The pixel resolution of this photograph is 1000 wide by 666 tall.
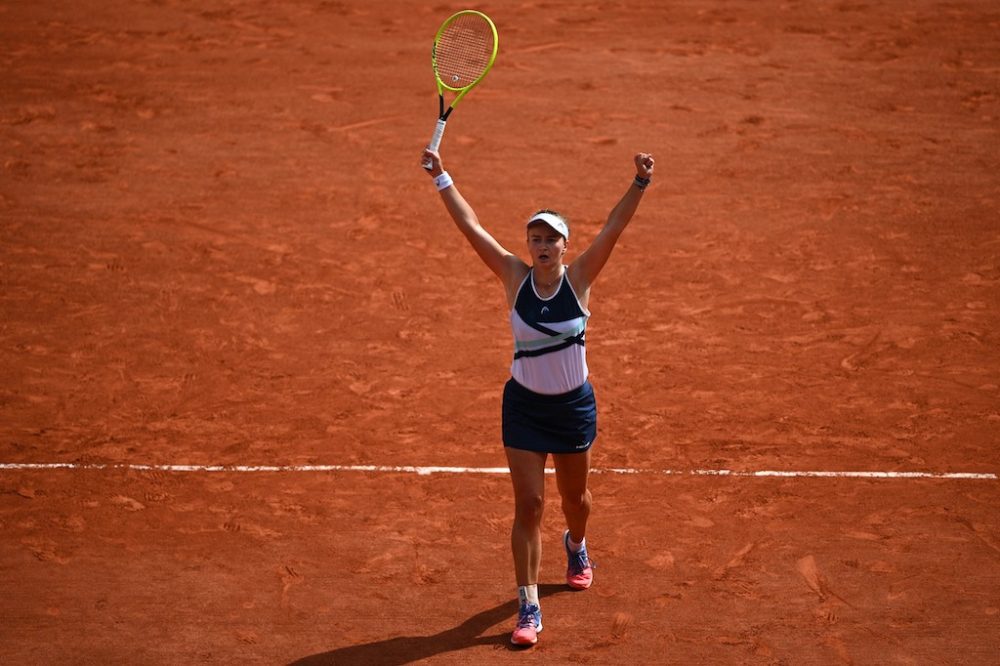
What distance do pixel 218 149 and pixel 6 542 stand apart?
7407 mm

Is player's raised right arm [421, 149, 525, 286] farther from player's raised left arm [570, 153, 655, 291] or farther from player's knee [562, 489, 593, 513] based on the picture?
player's knee [562, 489, 593, 513]

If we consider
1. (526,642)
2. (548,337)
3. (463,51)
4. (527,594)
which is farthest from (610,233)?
(526,642)

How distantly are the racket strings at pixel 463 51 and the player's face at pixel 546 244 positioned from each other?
1.83 m

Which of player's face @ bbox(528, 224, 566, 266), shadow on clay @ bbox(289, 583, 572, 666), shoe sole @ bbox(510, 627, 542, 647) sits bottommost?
shadow on clay @ bbox(289, 583, 572, 666)

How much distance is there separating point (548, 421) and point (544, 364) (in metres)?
0.33

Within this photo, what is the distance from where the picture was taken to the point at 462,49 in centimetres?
830

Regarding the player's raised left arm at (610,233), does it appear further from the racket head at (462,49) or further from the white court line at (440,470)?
the white court line at (440,470)

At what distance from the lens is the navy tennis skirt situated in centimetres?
674

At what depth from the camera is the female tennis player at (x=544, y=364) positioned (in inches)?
265

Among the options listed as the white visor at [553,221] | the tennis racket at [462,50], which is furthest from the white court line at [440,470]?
the white visor at [553,221]

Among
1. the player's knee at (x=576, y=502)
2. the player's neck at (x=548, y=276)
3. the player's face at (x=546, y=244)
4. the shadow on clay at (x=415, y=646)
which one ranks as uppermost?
the player's face at (x=546, y=244)

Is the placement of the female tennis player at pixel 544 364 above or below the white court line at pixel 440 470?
above

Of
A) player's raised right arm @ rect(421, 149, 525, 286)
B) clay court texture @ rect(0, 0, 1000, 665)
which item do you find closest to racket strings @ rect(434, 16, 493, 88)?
player's raised right arm @ rect(421, 149, 525, 286)

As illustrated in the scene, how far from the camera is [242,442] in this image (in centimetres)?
939
